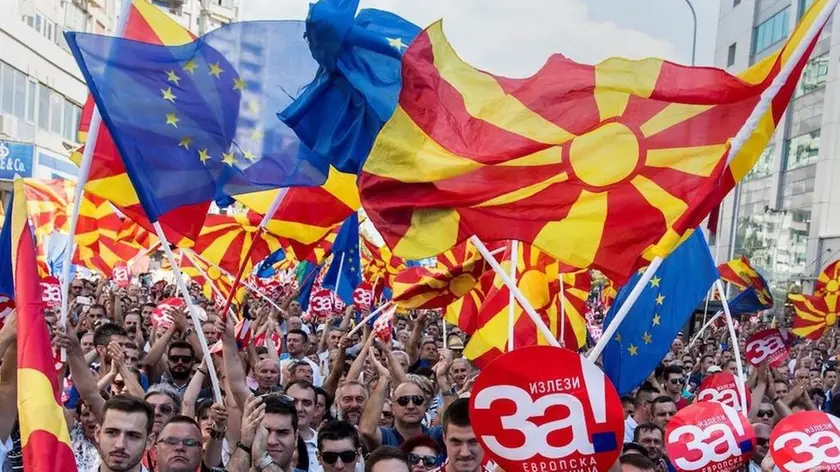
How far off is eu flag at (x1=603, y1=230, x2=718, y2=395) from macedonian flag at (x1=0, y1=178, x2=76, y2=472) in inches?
164

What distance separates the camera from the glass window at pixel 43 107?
39.6 metres

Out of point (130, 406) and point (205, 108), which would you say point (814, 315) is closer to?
point (205, 108)

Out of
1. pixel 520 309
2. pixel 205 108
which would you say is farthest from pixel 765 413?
pixel 205 108

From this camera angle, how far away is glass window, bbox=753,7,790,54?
44094 mm

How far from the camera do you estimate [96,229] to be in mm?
13898

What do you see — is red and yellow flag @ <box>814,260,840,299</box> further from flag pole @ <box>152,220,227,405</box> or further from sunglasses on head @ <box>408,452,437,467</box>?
flag pole @ <box>152,220,227,405</box>

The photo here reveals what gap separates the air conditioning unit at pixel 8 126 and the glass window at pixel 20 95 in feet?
3.38

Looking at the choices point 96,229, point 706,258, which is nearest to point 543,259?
point 706,258

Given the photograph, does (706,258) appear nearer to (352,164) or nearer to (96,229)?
(352,164)

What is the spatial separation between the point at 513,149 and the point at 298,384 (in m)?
2.30

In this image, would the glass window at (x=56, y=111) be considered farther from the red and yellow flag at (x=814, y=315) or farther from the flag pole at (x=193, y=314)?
the flag pole at (x=193, y=314)

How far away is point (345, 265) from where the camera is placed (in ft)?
45.0

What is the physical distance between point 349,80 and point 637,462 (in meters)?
2.75

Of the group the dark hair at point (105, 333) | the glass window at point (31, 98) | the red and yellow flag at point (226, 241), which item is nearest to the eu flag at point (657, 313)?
the dark hair at point (105, 333)
